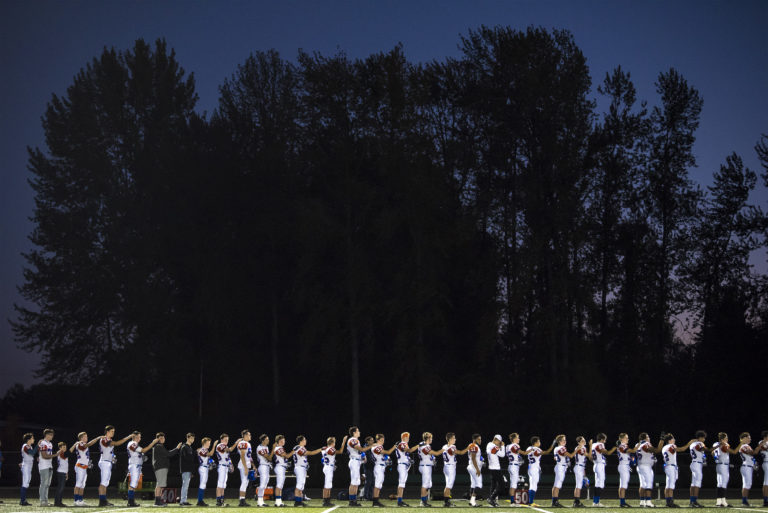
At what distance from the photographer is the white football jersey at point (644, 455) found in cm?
2612

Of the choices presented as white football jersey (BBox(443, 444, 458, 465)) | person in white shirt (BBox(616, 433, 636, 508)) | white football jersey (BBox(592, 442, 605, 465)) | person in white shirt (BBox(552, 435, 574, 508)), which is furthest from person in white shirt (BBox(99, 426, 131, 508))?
person in white shirt (BBox(616, 433, 636, 508))

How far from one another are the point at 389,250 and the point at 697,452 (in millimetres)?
27385

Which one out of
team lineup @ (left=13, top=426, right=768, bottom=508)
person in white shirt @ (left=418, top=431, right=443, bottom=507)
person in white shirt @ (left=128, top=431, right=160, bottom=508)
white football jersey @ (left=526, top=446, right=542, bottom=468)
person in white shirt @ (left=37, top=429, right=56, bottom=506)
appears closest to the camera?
team lineup @ (left=13, top=426, right=768, bottom=508)

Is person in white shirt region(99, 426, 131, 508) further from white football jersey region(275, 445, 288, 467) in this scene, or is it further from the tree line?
the tree line

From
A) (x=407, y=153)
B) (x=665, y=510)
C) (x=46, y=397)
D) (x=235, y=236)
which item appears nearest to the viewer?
(x=665, y=510)

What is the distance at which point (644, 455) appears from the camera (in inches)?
1032

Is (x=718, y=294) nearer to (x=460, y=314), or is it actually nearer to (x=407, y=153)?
(x=460, y=314)

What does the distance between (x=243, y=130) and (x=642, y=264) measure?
1068 inches

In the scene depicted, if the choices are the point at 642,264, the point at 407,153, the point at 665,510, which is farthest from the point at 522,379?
the point at 665,510

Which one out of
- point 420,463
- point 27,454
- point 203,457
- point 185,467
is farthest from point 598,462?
point 27,454

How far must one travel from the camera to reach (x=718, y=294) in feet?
182

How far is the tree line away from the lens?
4978 cm

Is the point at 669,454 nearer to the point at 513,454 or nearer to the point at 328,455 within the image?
the point at 513,454

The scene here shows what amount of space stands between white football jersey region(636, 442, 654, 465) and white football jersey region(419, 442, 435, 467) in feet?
19.8
